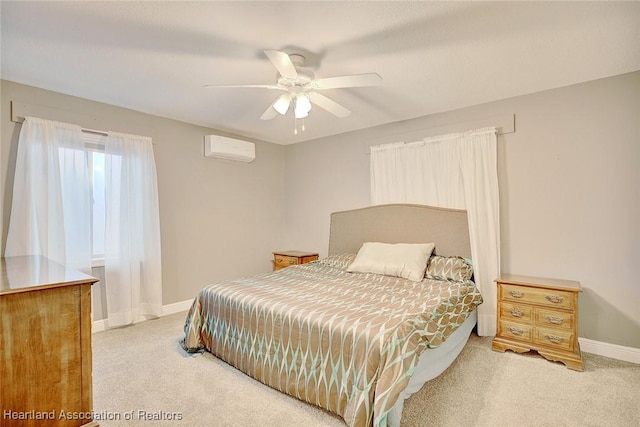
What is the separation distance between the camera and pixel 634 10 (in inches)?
71.4

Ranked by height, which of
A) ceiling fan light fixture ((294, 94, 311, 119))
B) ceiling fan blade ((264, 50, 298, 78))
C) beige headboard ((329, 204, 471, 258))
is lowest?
beige headboard ((329, 204, 471, 258))

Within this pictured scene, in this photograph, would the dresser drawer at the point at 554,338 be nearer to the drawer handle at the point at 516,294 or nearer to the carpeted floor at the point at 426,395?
the carpeted floor at the point at 426,395

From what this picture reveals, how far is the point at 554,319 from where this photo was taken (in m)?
2.55

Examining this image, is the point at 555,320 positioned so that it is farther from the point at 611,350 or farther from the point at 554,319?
the point at 611,350

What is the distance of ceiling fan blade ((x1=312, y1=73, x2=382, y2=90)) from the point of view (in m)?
2.06

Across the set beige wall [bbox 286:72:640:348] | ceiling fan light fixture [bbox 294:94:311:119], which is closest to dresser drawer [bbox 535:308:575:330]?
beige wall [bbox 286:72:640:348]

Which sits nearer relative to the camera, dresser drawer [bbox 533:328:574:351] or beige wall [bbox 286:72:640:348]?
dresser drawer [bbox 533:328:574:351]

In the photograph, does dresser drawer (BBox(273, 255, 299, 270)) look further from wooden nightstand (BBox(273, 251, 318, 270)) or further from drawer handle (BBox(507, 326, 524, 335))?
drawer handle (BBox(507, 326, 524, 335))

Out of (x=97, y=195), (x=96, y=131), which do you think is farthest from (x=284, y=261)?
(x=96, y=131)

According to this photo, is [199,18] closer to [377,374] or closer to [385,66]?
[385,66]

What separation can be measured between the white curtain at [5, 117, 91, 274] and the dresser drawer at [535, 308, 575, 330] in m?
4.23

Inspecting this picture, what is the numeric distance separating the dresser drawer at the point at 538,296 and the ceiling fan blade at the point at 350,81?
2130 millimetres

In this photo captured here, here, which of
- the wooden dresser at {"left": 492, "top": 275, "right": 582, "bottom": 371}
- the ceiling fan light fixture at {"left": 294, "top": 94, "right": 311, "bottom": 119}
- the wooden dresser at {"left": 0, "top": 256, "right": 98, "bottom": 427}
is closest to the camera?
the wooden dresser at {"left": 0, "top": 256, "right": 98, "bottom": 427}

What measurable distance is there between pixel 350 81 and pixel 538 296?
7.72 ft
